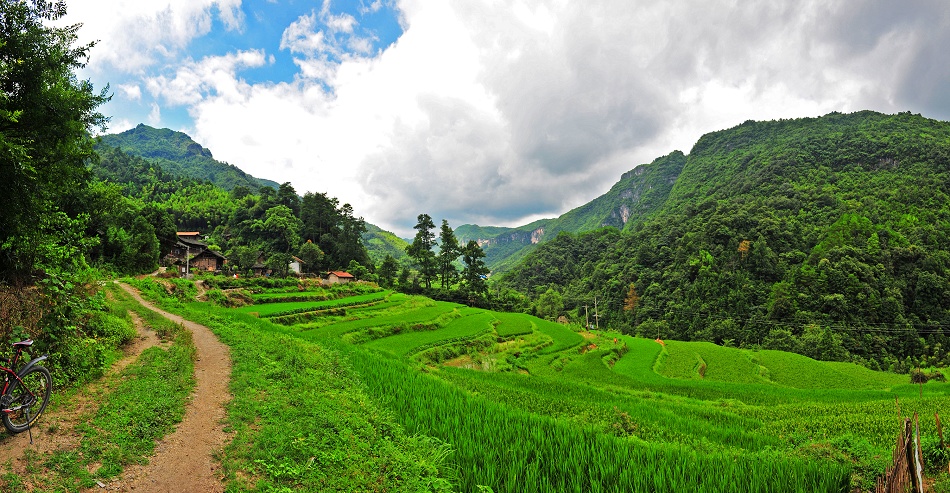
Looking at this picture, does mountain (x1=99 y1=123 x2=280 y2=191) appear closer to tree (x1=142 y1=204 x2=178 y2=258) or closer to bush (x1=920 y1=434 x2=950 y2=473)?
tree (x1=142 y1=204 x2=178 y2=258)

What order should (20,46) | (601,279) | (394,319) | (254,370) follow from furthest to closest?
(601,279) → (394,319) → (254,370) → (20,46)

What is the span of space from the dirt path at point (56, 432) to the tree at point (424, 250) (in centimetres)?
5813

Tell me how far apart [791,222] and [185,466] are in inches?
3452

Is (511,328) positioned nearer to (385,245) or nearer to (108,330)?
(108,330)

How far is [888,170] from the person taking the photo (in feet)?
258

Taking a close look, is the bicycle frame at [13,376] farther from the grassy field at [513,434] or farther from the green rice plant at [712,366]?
the green rice plant at [712,366]

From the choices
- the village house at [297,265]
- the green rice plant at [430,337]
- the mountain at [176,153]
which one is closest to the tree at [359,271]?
the village house at [297,265]

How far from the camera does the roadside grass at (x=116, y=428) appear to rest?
402 centimetres

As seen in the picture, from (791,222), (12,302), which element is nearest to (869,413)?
(12,302)

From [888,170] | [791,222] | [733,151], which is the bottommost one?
[791,222]

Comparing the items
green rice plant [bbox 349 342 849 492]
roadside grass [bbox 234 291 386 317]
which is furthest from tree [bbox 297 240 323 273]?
green rice plant [bbox 349 342 849 492]

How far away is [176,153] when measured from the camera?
556 feet

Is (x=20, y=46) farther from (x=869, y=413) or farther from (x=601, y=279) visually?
(x=601, y=279)

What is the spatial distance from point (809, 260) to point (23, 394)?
248 ft
